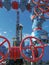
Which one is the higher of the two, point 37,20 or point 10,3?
point 10,3

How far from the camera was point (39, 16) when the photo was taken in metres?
10.7

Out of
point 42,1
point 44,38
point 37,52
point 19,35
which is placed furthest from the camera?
point 19,35

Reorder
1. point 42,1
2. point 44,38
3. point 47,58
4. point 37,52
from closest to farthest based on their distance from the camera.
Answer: point 37,52 → point 47,58 → point 42,1 → point 44,38

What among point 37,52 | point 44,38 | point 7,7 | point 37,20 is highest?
point 7,7

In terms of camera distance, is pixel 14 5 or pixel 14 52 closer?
pixel 14 52

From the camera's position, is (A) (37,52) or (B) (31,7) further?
(B) (31,7)

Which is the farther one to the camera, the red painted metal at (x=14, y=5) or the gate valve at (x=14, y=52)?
the red painted metal at (x=14, y=5)

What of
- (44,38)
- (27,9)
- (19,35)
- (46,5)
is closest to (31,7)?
(27,9)

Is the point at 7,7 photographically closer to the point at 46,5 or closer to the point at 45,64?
the point at 46,5

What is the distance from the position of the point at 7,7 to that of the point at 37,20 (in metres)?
1.79

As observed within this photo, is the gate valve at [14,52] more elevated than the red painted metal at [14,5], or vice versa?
the red painted metal at [14,5]

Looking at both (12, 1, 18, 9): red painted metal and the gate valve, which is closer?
the gate valve

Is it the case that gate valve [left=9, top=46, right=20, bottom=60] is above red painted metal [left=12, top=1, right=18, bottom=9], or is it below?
below

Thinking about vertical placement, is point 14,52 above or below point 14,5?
below
